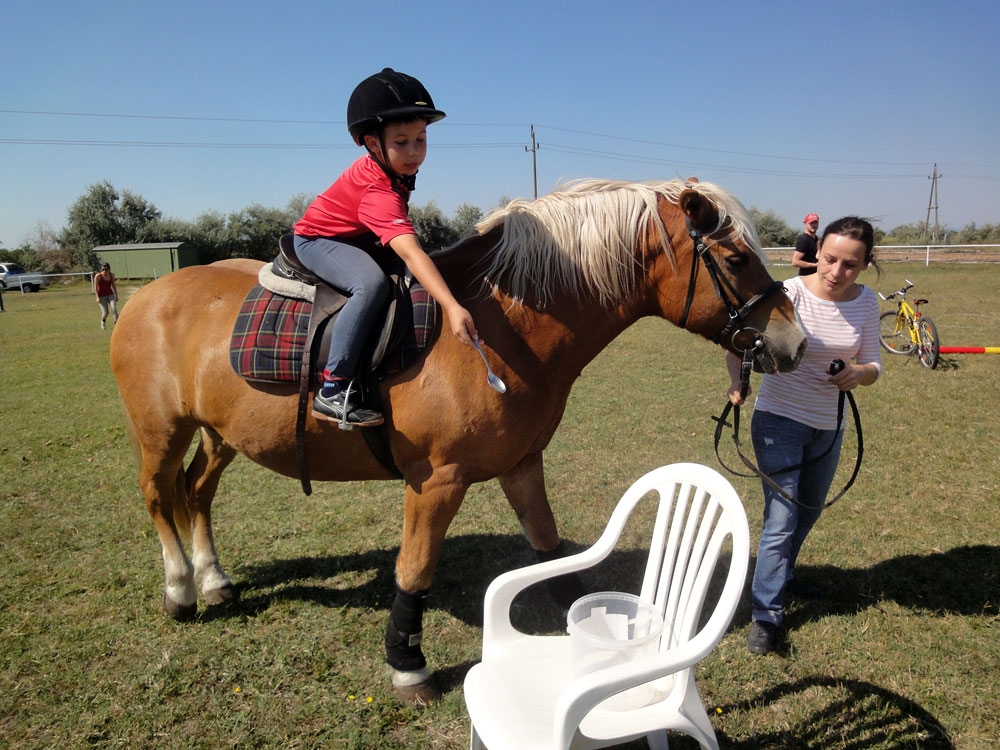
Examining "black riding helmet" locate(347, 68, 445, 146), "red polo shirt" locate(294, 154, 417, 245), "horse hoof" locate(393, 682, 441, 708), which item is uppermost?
"black riding helmet" locate(347, 68, 445, 146)

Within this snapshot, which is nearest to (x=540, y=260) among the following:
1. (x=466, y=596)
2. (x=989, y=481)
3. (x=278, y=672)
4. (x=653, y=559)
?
(x=653, y=559)

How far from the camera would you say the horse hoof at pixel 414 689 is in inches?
116

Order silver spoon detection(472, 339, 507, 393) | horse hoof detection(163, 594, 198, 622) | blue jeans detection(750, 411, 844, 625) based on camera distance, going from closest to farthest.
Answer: silver spoon detection(472, 339, 507, 393) < blue jeans detection(750, 411, 844, 625) < horse hoof detection(163, 594, 198, 622)

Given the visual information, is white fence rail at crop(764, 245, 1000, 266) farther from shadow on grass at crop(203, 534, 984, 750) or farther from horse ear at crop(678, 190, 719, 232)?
horse ear at crop(678, 190, 719, 232)

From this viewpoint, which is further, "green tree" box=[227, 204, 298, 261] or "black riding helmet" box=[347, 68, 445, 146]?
"green tree" box=[227, 204, 298, 261]

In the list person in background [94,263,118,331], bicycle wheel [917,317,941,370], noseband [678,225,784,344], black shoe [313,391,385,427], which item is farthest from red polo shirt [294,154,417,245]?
person in background [94,263,118,331]

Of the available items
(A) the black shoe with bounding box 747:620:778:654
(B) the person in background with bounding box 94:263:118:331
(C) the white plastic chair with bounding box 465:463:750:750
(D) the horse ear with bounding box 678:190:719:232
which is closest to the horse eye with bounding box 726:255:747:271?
(D) the horse ear with bounding box 678:190:719:232

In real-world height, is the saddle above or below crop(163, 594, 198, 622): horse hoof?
above

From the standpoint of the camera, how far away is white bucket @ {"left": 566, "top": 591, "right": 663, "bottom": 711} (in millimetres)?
A: 2195

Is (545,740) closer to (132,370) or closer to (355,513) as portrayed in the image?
(132,370)

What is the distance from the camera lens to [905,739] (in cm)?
262

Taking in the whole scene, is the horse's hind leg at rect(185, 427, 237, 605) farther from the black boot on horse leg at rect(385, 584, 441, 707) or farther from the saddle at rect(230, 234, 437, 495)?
the black boot on horse leg at rect(385, 584, 441, 707)

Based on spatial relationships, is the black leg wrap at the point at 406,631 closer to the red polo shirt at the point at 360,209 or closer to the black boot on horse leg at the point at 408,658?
the black boot on horse leg at the point at 408,658

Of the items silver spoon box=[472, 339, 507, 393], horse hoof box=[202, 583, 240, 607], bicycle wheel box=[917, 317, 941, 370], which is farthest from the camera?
bicycle wheel box=[917, 317, 941, 370]
